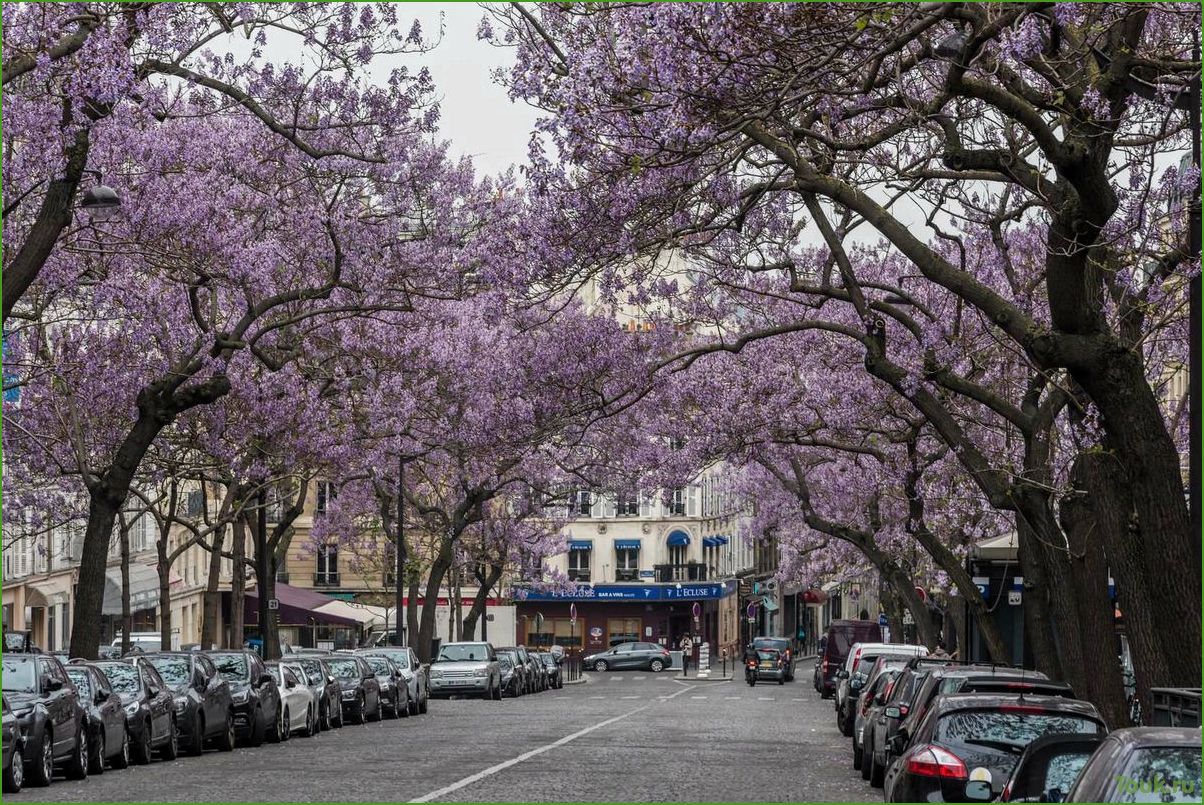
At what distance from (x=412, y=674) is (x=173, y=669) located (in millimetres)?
19041

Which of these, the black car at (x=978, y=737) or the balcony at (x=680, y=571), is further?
the balcony at (x=680, y=571)

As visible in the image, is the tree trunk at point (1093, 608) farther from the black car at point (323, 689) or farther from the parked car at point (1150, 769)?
the black car at point (323, 689)

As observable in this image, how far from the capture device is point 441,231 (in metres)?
32.0

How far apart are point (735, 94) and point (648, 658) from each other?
82.1 m

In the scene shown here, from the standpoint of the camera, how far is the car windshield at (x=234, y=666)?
31.7 metres

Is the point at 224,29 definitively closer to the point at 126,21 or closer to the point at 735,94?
the point at 126,21

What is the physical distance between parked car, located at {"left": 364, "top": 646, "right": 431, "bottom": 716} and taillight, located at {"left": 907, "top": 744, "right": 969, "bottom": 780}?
34.3m

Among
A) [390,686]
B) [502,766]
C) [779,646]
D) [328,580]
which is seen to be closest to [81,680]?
[502,766]

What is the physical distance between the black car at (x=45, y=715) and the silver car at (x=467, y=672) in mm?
35224

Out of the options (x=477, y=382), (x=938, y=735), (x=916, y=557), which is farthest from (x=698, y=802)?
(x=916, y=557)

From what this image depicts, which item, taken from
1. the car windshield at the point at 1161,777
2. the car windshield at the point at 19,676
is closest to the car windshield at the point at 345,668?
the car windshield at the point at 19,676

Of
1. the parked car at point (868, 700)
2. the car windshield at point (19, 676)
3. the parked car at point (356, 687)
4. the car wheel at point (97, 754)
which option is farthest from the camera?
the parked car at point (356, 687)

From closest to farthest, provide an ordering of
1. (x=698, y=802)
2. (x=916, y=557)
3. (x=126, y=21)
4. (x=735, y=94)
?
(x=735, y=94)
(x=698, y=802)
(x=126, y=21)
(x=916, y=557)

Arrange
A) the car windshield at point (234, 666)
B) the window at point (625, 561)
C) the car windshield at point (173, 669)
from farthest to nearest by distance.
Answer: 1. the window at point (625, 561)
2. the car windshield at point (234, 666)
3. the car windshield at point (173, 669)
